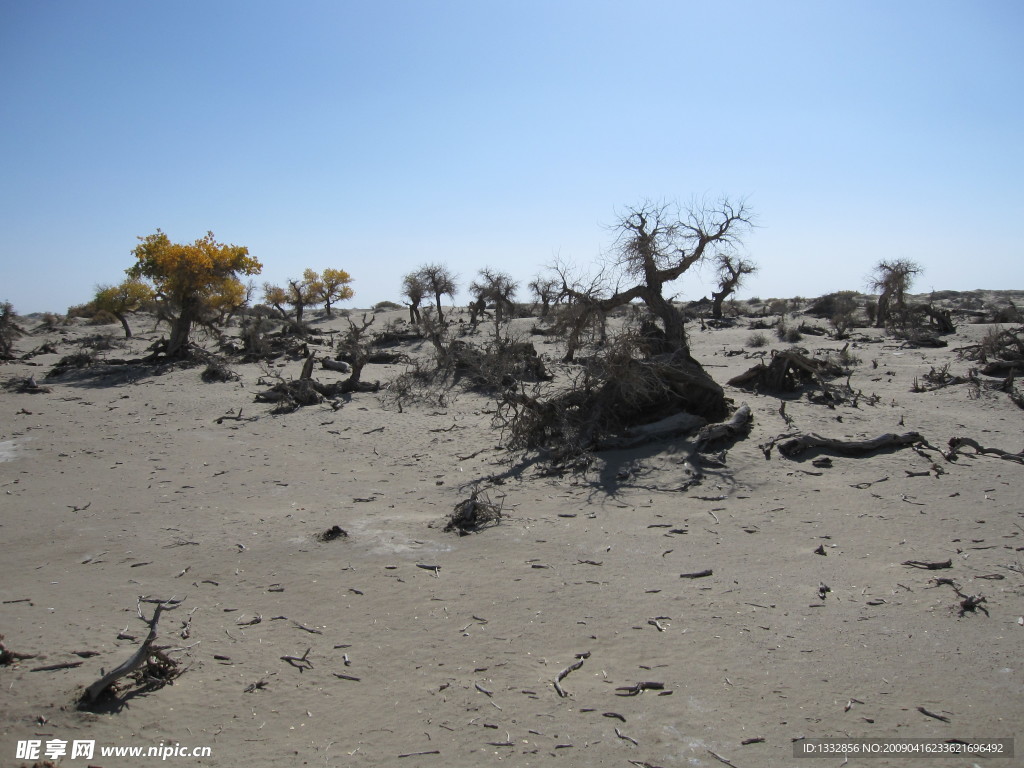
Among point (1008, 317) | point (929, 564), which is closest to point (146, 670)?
point (929, 564)

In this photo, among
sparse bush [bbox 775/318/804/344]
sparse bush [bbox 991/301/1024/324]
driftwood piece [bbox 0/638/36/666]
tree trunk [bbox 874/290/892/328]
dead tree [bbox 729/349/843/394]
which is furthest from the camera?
tree trunk [bbox 874/290/892/328]

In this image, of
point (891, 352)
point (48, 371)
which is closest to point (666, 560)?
point (891, 352)

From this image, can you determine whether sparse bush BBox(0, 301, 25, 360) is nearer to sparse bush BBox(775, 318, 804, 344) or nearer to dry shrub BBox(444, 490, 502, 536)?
dry shrub BBox(444, 490, 502, 536)

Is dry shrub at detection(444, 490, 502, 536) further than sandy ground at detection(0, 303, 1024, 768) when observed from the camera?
Yes

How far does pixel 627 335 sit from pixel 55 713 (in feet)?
27.4

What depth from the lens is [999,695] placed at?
3896 mm

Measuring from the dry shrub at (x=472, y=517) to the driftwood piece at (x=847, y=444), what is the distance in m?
4.06

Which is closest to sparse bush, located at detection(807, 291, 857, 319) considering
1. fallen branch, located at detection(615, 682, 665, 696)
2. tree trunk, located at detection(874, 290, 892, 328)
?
tree trunk, located at detection(874, 290, 892, 328)

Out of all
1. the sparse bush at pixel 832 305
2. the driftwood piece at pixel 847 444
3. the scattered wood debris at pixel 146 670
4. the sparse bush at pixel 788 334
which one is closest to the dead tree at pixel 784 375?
the driftwood piece at pixel 847 444

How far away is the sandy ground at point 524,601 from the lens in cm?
375

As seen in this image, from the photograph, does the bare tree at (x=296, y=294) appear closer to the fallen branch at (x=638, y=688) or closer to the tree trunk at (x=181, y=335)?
the tree trunk at (x=181, y=335)

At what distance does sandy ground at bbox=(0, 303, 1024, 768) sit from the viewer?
3754 mm

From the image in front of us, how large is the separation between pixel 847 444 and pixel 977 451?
5.15 feet

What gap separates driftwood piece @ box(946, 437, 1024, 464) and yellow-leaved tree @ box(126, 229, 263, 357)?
19969 mm
